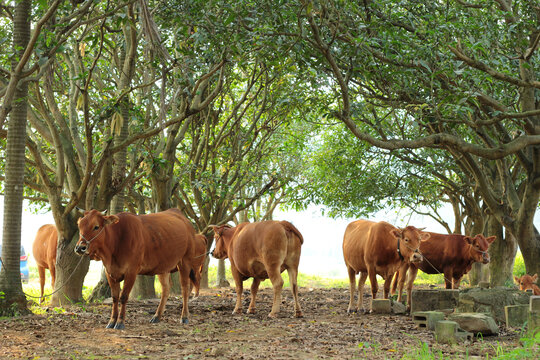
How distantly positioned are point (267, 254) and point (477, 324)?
4.09 meters

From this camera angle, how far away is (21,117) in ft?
36.0

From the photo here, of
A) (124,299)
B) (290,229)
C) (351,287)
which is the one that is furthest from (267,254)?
(124,299)

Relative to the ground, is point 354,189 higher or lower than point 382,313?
higher

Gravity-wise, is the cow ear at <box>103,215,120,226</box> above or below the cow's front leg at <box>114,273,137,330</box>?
above

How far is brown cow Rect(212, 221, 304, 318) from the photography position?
11789mm

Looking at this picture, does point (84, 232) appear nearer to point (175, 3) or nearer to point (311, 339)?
Answer: point (311, 339)

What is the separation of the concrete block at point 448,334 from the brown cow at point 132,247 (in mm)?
4377

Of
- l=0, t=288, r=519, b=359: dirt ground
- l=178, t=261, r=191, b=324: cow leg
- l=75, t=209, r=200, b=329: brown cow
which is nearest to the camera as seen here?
l=0, t=288, r=519, b=359: dirt ground

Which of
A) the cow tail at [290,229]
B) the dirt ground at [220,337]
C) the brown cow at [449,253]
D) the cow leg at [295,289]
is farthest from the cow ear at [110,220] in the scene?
the brown cow at [449,253]

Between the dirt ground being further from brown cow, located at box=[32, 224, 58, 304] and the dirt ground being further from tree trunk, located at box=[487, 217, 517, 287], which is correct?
tree trunk, located at box=[487, 217, 517, 287]

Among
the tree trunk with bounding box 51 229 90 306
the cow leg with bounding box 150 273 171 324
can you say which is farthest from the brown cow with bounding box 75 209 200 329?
the tree trunk with bounding box 51 229 90 306

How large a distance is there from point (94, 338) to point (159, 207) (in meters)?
7.14

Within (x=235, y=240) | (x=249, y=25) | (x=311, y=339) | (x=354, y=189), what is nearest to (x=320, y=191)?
(x=354, y=189)

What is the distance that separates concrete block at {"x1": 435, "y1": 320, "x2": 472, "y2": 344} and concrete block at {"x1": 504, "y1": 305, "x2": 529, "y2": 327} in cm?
160
